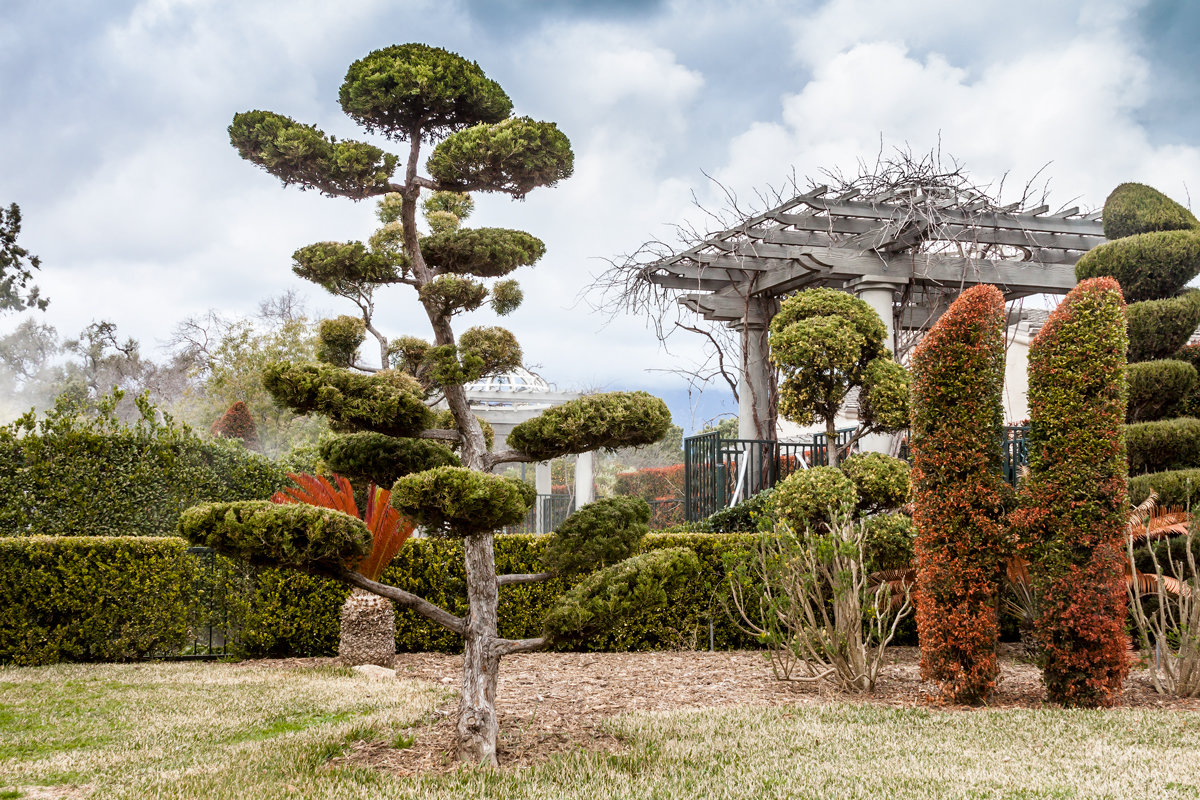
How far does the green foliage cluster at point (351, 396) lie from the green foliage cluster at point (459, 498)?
750 millimetres

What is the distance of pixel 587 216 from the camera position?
33.2 ft

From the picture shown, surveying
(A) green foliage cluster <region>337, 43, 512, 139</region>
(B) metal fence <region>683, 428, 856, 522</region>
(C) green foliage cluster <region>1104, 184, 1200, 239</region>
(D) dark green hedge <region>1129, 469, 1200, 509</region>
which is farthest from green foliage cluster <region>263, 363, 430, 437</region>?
(C) green foliage cluster <region>1104, 184, 1200, 239</region>

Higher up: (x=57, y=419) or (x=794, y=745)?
(x=57, y=419)

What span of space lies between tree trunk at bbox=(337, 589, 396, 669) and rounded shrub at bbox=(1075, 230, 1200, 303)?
842 centimetres

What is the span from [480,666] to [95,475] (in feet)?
21.8

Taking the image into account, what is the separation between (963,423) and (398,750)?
4.15 m

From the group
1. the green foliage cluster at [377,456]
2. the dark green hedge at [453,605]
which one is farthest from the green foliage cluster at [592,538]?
the dark green hedge at [453,605]

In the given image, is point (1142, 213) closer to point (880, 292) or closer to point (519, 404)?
point (880, 292)

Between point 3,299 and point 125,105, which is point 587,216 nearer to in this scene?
point 125,105

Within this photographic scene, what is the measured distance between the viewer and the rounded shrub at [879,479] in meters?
8.02

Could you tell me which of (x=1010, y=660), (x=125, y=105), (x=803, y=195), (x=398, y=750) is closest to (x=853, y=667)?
(x=1010, y=660)

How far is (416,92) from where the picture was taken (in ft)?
15.1

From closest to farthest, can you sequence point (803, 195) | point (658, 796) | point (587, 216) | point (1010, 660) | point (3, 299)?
point (658, 796) → point (1010, 660) → point (803, 195) → point (587, 216) → point (3, 299)

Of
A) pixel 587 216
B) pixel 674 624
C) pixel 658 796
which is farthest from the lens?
pixel 587 216
